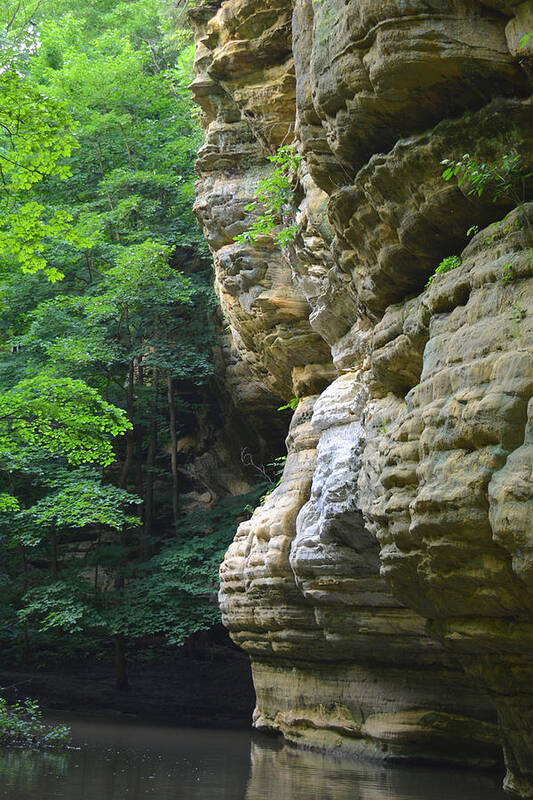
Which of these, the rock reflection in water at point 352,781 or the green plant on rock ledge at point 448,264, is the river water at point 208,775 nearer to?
the rock reflection in water at point 352,781

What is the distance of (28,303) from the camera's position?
25562mm

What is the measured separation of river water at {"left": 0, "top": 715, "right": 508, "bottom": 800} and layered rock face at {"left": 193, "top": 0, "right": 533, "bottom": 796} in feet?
3.61

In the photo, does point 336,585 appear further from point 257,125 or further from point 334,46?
point 257,125

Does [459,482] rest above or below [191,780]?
above

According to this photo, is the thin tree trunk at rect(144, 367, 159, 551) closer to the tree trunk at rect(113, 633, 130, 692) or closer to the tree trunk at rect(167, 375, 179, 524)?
the tree trunk at rect(167, 375, 179, 524)

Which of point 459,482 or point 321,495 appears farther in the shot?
point 321,495

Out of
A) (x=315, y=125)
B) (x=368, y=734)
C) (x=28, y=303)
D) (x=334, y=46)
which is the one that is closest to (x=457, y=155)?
(x=334, y=46)

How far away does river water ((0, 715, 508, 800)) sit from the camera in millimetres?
9688

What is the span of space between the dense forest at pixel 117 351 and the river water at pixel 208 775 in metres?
5.80

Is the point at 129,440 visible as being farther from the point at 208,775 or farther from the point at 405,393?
the point at 405,393

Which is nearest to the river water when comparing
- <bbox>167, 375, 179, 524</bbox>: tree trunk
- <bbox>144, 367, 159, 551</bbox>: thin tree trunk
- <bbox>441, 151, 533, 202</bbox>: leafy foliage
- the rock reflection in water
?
the rock reflection in water

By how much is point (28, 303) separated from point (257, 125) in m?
12.0

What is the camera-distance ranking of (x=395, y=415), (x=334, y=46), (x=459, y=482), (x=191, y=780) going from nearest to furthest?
1. (x=459, y=482)
2. (x=334, y=46)
3. (x=395, y=415)
4. (x=191, y=780)

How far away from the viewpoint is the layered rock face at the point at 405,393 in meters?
7.12
